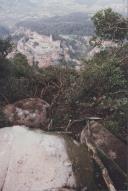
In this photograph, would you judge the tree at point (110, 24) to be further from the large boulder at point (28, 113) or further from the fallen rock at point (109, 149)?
the fallen rock at point (109, 149)

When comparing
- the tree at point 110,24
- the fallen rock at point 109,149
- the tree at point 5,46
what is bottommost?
the fallen rock at point 109,149

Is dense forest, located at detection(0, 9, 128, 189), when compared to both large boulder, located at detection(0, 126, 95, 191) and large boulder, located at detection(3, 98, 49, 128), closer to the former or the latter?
large boulder, located at detection(3, 98, 49, 128)

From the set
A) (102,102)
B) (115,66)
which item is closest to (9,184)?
(102,102)

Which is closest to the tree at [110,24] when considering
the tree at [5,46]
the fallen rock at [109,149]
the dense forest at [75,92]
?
the dense forest at [75,92]

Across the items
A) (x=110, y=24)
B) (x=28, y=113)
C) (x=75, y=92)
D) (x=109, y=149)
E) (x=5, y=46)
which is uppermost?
(x=110, y=24)

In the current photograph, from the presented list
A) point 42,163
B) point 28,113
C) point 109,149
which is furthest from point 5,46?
point 42,163

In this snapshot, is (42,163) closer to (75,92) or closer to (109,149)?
(109,149)
